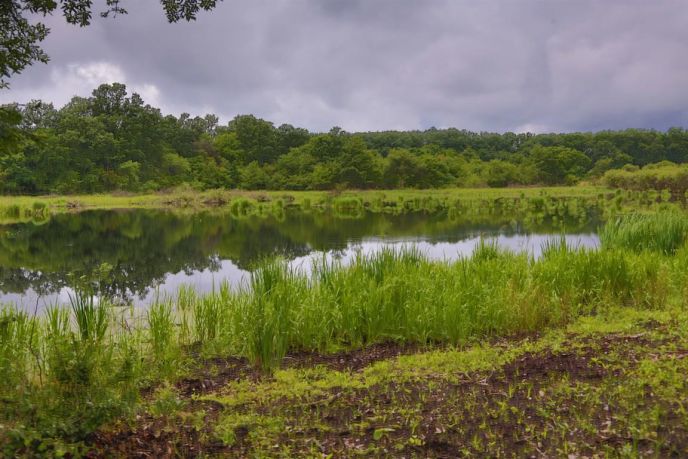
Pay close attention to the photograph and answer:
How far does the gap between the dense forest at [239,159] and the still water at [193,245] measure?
28.3m

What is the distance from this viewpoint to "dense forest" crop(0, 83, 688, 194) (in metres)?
57.3

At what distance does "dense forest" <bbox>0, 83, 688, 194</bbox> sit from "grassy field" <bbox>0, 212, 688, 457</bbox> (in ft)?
171

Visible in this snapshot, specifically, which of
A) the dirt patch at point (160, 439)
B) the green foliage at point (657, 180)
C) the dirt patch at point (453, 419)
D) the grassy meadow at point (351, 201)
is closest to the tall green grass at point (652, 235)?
the dirt patch at point (453, 419)

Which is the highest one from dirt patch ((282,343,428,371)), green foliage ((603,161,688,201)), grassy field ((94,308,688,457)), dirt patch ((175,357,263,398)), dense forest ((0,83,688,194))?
dense forest ((0,83,688,194))

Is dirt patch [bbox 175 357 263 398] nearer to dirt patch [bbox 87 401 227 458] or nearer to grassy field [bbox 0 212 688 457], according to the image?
grassy field [bbox 0 212 688 457]

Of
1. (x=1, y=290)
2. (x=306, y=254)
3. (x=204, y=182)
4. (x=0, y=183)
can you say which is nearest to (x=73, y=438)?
(x=1, y=290)

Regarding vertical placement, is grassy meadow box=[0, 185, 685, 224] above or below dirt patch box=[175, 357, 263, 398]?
above

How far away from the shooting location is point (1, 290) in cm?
1263

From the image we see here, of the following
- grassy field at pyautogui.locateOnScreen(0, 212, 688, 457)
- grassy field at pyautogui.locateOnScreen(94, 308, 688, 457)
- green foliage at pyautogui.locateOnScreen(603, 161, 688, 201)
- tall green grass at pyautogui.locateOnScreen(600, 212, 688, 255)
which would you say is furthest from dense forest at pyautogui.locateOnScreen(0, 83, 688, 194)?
grassy field at pyautogui.locateOnScreen(94, 308, 688, 457)

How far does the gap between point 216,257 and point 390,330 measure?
11.7 metres

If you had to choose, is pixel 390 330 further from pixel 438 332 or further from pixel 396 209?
pixel 396 209

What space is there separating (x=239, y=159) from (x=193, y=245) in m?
54.6

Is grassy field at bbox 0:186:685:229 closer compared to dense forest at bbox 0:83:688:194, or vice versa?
grassy field at bbox 0:186:685:229

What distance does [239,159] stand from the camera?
74.3m
